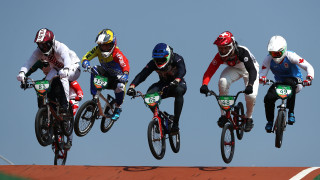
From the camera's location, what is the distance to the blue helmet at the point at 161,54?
48.1 feet

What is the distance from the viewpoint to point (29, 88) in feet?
49.6

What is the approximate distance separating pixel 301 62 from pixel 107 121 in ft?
18.1

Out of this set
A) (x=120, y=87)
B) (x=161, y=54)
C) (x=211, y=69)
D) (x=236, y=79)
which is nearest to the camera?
(x=161, y=54)

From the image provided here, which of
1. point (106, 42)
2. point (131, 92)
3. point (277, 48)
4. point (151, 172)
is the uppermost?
point (106, 42)

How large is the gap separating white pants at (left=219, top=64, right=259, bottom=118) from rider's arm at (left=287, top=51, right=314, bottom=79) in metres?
0.94

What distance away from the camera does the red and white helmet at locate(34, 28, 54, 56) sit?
1530cm

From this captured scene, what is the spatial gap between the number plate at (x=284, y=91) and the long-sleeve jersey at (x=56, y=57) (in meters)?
4.90

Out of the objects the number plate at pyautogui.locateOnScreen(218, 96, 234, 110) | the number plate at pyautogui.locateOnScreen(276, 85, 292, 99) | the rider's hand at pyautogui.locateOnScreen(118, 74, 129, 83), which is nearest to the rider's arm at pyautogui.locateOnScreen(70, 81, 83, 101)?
the rider's hand at pyautogui.locateOnScreen(118, 74, 129, 83)

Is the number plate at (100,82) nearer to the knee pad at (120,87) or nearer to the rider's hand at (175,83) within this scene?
the knee pad at (120,87)

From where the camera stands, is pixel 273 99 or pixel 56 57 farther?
pixel 56 57

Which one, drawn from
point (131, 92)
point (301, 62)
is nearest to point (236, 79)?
point (301, 62)

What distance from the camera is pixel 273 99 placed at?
15.6m

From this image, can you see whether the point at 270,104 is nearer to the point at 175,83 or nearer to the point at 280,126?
the point at 280,126

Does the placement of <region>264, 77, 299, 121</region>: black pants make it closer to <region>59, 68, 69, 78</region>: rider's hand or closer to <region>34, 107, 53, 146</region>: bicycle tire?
<region>59, 68, 69, 78</region>: rider's hand
